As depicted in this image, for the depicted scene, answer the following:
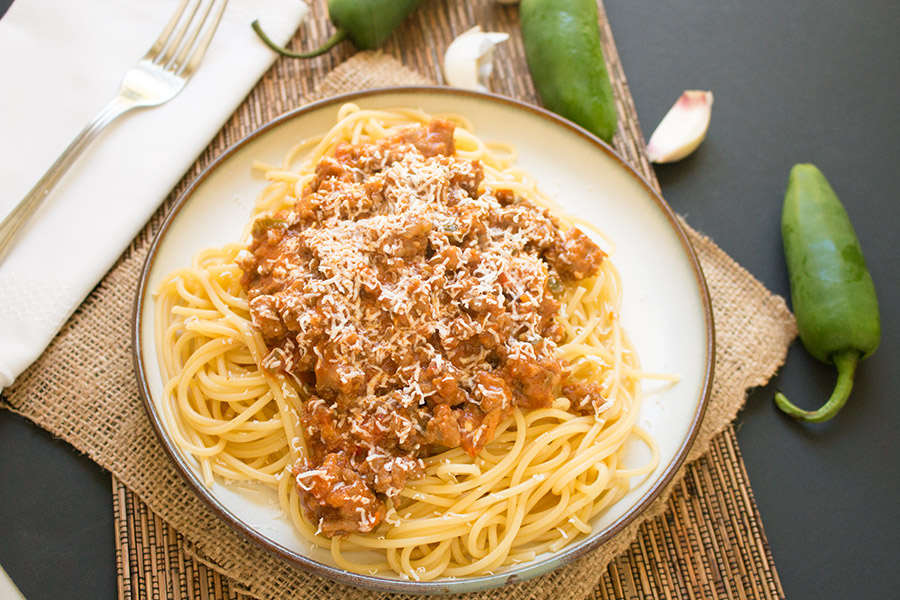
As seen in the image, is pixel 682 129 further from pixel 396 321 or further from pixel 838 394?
pixel 396 321

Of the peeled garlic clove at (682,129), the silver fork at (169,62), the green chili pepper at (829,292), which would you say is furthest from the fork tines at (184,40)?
the green chili pepper at (829,292)

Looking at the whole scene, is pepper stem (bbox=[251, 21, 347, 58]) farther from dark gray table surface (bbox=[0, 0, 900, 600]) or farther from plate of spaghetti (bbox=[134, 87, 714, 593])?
dark gray table surface (bbox=[0, 0, 900, 600])

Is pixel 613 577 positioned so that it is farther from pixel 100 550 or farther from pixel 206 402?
pixel 100 550

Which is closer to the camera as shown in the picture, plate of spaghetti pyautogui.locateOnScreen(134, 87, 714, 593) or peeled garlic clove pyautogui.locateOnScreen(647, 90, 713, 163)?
plate of spaghetti pyautogui.locateOnScreen(134, 87, 714, 593)

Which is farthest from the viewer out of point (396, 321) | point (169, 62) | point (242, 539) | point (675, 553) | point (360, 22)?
point (360, 22)

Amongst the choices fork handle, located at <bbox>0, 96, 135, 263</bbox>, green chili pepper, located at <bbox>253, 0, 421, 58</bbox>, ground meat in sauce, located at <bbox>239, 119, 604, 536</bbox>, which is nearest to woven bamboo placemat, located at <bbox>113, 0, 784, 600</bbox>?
green chili pepper, located at <bbox>253, 0, 421, 58</bbox>

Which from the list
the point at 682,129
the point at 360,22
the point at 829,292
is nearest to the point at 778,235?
the point at 829,292

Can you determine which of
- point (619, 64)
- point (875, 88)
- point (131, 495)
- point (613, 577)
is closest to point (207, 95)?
point (131, 495)

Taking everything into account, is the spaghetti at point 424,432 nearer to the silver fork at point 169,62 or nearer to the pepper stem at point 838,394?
the pepper stem at point 838,394
